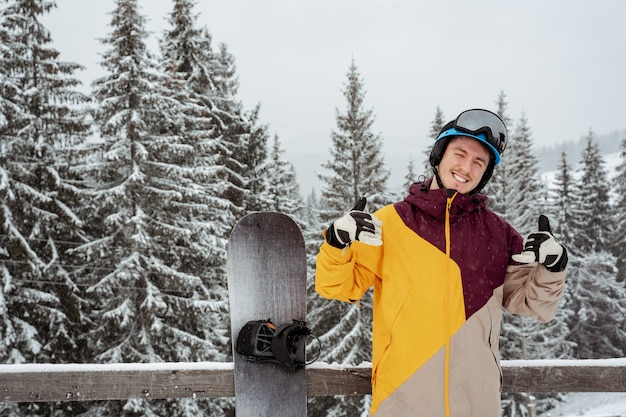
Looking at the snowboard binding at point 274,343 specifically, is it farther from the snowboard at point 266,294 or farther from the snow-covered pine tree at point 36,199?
the snow-covered pine tree at point 36,199

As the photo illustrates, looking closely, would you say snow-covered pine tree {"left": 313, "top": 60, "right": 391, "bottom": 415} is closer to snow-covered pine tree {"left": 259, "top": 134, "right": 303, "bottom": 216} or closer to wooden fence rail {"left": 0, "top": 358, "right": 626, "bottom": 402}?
snow-covered pine tree {"left": 259, "top": 134, "right": 303, "bottom": 216}

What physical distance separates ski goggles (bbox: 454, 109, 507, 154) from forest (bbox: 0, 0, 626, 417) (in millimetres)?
7564

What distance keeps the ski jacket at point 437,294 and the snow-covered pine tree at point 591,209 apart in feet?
76.1

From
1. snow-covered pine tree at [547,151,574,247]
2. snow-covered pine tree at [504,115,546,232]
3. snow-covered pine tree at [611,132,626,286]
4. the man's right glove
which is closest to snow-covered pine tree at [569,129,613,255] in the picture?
snow-covered pine tree at [547,151,574,247]

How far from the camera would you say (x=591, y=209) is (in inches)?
878

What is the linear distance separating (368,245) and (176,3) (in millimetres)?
15910

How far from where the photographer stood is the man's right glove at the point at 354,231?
1635mm

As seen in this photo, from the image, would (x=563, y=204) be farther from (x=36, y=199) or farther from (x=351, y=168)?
(x=36, y=199)

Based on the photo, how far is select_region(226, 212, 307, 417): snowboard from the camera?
6.96 feet

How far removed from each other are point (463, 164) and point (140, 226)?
10530 mm

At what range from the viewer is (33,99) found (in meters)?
11.0

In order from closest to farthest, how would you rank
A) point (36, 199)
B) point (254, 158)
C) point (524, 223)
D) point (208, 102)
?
point (36, 199), point (208, 102), point (254, 158), point (524, 223)

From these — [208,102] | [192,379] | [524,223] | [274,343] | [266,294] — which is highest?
[208,102]

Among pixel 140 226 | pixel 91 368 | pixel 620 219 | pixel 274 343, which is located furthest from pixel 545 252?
pixel 620 219
